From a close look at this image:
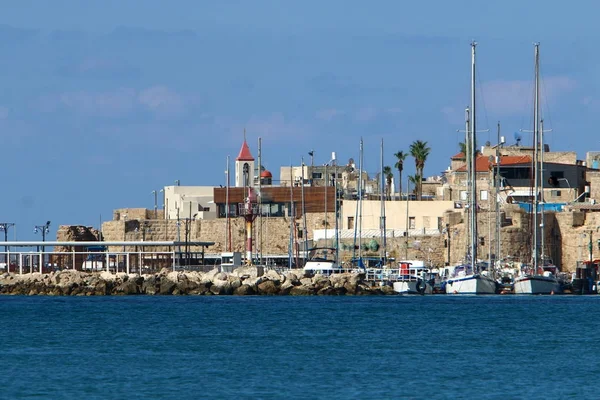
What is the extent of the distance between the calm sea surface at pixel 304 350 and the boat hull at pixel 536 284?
2.13 ft

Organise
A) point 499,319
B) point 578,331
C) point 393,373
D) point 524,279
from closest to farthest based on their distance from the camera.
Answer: point 393,373, point 578,331, point 499,319, point 524,279

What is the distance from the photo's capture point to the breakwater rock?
7231 centimetres

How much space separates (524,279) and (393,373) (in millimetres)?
28737

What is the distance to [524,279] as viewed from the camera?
65000 mm

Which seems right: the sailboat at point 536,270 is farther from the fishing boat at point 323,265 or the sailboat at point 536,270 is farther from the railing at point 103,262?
the railing at point 103,262

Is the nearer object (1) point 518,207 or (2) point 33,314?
(2) point 33,314

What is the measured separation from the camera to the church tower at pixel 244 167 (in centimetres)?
10512

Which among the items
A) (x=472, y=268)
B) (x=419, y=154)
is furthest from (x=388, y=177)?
(x=472, y=268)

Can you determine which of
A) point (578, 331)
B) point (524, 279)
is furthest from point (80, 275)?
point (578, 331)

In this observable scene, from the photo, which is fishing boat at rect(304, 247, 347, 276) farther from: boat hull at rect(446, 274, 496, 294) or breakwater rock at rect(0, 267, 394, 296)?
boat hull at rect(446, 274, 496, 294)

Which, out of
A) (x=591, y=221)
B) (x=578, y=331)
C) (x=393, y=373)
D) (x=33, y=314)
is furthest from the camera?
(x=591, y=221)

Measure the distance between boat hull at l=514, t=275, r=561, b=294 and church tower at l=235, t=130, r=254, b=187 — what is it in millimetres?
41416

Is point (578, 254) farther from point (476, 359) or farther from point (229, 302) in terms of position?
point (476, 359)

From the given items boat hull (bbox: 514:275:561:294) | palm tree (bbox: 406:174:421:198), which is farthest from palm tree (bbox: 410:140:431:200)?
boat hull (bbox: 514:275:561:294)
